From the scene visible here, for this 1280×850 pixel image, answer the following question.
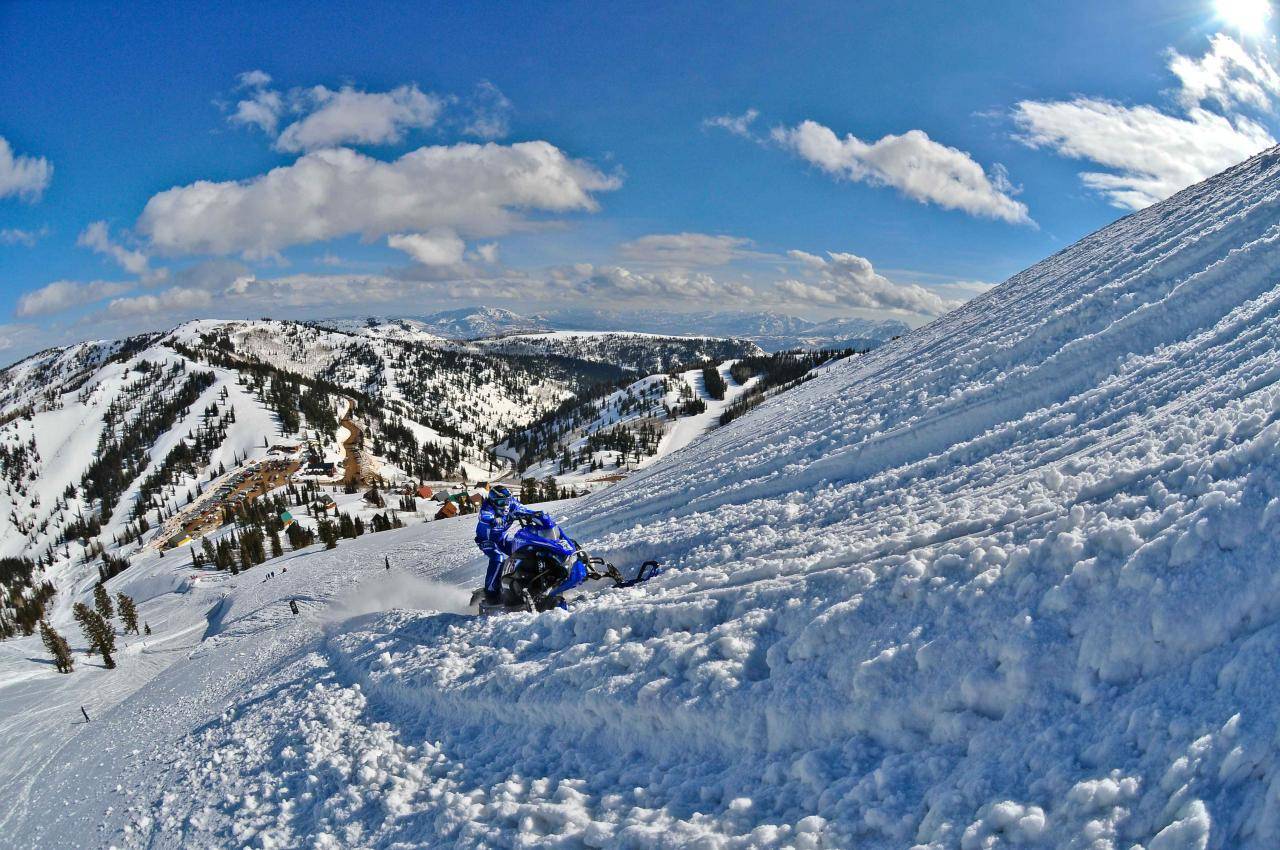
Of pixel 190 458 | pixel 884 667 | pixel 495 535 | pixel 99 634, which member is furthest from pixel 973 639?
pixel 190 458

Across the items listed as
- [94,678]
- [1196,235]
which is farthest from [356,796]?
[94,678]

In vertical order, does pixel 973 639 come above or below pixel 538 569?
below

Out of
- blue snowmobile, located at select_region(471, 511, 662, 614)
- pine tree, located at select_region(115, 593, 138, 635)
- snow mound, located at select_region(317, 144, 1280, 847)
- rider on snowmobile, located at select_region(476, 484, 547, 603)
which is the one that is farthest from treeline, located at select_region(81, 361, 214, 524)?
snow mound, located at select_region(317, 144, 1280, 847)

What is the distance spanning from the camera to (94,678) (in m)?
31.5

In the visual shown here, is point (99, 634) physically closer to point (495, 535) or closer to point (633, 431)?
point (495, 535)

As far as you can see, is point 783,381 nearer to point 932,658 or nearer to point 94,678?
point 94,678

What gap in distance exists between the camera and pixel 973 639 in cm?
531

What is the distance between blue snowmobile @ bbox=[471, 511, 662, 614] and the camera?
11133 millimetres

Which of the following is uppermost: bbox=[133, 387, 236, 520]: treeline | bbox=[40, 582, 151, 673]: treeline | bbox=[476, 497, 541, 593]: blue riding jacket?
bbox=[133, 387, 236, 520]: treeline

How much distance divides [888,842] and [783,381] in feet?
637

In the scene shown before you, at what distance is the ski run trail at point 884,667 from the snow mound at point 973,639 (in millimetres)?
29

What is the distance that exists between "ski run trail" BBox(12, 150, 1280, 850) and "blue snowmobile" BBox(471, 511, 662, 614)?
2.75 ft

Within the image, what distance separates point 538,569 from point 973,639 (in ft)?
26.0

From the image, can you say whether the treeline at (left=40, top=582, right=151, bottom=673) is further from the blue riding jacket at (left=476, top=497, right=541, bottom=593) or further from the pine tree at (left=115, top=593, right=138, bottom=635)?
the blue riding jacket at (left=476, top=497, right=541, bottom=593)
